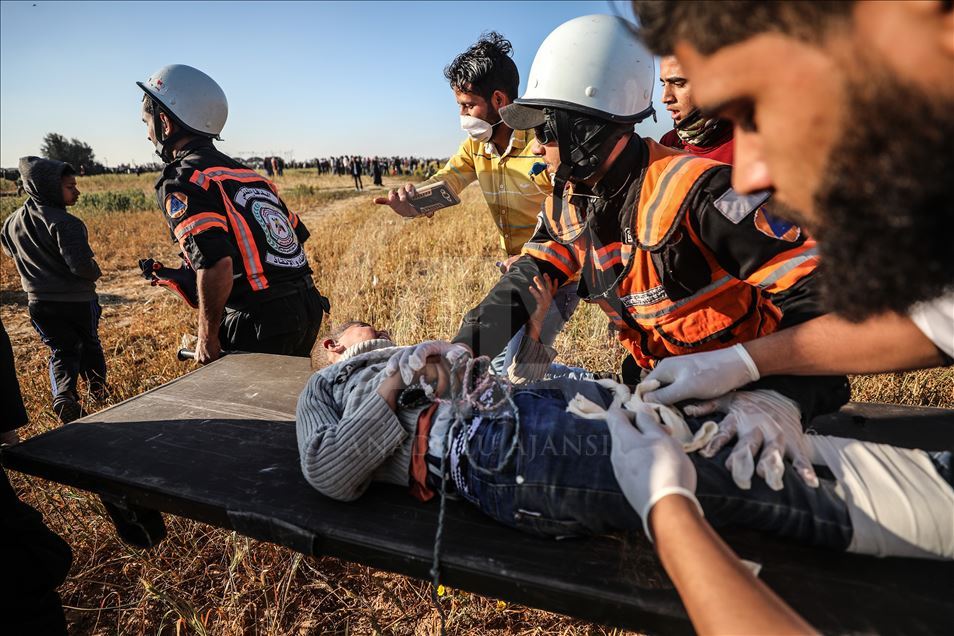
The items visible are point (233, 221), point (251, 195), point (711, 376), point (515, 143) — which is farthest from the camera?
point (515, 143)

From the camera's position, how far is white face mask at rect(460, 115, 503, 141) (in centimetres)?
348

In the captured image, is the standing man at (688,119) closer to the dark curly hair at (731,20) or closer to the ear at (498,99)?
the ear at (498,99)

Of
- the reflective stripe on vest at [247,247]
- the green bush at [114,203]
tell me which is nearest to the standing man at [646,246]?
the reflective stripe on vest at [247,247]

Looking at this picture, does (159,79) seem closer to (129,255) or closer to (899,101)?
(899,101)

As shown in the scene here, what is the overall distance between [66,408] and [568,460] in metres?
4.49

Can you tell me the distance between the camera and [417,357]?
6.07ft

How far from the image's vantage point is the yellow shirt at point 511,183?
11.1 feet

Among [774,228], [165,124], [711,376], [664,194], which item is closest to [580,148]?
[664,194]

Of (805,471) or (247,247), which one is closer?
(805,471)

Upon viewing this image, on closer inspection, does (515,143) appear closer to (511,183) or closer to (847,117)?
(511,183)

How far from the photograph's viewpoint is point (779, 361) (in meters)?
1.60

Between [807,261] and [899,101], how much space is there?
110 cm

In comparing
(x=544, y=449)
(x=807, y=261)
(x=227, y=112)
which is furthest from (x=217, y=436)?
(x=807, y=261)

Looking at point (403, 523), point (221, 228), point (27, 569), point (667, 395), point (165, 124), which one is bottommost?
point (27, 569)
